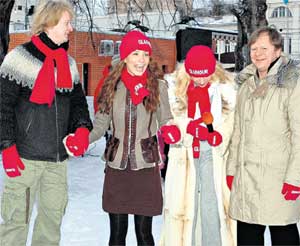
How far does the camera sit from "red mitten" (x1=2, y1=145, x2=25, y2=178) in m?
3.17

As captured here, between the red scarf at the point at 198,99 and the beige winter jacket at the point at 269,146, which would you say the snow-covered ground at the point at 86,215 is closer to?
the beige winter jacket at the point at 269,146

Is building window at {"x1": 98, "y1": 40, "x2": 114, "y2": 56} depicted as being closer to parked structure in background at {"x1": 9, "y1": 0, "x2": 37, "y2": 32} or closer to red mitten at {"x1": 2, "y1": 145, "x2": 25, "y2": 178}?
parked structure in background at {"x1": 9, "y1": 0, "x2": 37, "y2": 32}

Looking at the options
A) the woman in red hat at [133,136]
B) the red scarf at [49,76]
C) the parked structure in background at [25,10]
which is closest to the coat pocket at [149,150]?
the woman in red hat at [133,136]

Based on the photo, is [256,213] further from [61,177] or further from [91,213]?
[91,213]


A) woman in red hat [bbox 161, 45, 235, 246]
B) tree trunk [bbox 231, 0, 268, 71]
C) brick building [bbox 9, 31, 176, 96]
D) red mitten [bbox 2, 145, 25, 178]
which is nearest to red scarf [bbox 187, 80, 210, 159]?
woman in red hat [bbox 161, 45, 235, 246]

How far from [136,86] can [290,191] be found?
1117mm

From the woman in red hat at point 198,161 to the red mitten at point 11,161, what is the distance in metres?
0.98

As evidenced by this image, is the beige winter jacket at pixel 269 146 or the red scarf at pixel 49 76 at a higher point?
the red scarf at pixel 49 76

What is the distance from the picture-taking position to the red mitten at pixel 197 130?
10.9ft

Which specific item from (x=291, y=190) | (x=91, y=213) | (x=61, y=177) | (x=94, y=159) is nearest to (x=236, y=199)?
(x=291, y=190)

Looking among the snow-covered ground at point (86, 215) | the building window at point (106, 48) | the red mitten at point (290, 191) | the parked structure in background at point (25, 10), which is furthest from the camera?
the building window at point (106, 48)

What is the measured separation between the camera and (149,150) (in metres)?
3.42

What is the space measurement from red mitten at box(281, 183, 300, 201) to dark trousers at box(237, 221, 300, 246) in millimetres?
240

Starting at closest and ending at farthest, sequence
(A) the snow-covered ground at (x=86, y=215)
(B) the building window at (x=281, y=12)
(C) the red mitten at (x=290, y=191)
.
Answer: (C) the red mitten at (x=290, y=191) < (A) the snow-covered ground at (x=86, y=215) < (B) the building window at (x=281, y=12)
